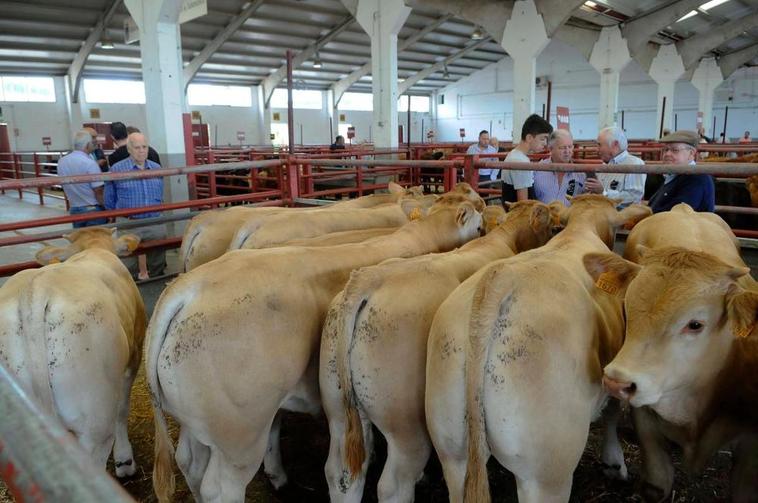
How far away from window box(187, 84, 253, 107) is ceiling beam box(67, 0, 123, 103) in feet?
17.1

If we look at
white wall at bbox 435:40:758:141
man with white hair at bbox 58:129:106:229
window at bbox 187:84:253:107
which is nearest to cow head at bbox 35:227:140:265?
man with white hair at bbox 58:129:106:229

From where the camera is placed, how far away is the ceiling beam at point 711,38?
62.3 feet

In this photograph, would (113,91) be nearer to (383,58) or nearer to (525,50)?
(383,58)

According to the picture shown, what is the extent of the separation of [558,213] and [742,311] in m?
1.82

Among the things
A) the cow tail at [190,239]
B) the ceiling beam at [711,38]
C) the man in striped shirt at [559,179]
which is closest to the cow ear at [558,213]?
the man in striped shirt at [559,179]

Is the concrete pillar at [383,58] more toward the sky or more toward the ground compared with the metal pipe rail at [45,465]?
more toward the sky

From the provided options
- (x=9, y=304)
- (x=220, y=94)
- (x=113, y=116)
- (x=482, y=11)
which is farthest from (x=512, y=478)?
(x=220, y=94)

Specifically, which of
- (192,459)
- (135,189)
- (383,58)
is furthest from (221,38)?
(192,459)

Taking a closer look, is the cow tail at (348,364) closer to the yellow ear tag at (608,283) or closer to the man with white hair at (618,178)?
the yellow ear tag at (608,283)

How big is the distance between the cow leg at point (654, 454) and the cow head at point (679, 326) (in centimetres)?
46

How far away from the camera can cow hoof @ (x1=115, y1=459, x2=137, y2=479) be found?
10.4 ft

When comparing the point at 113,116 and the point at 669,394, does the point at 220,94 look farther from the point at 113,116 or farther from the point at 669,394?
the point at 669,394

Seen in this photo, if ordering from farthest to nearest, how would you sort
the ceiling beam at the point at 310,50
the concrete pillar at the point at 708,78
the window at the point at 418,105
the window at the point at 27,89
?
the window at the point at 418,105 → the concrete pillar at the point at 708,78 → the window at the point at 27,89 → the ceiling beam at the point at 310,50

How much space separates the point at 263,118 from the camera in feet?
88.1
